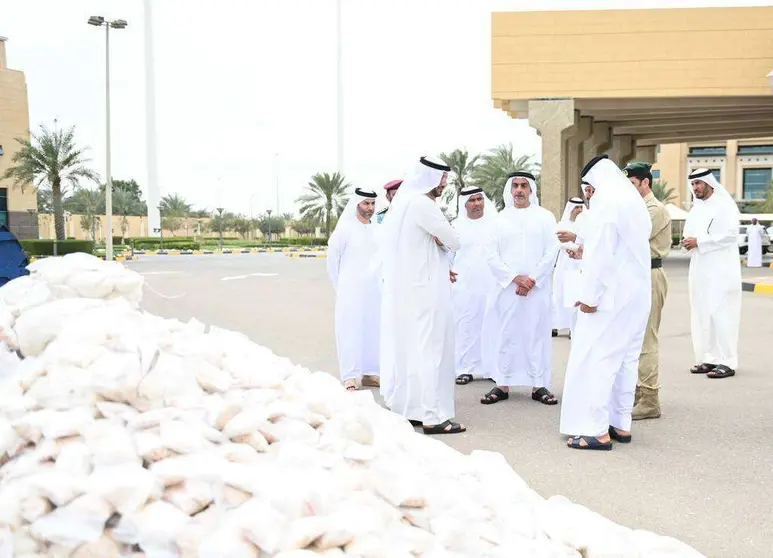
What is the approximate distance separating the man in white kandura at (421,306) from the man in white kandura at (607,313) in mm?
857

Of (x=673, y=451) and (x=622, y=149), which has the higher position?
(x=622, y=149)

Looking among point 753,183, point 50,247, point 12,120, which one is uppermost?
point 12,120

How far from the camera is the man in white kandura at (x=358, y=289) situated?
707 centimetres

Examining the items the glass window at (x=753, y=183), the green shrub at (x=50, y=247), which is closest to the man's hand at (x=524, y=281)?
the green shrub at (x=50, y=247)

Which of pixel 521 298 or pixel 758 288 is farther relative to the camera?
pixel 758 288

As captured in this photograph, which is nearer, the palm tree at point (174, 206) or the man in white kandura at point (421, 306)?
the man in white kandura at point (421, 306)

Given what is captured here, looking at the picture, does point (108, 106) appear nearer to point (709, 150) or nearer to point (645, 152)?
point (645, 152)

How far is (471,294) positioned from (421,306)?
2062 mm

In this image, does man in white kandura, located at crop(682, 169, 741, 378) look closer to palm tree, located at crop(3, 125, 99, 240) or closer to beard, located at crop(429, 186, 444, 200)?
beard, located at crop(429, 186, 444, 200)

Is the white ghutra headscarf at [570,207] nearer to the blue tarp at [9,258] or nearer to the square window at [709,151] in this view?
the blue tarp at [9,258]

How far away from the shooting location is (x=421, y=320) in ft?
17.7

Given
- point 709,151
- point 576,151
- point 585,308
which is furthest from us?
point 709,151

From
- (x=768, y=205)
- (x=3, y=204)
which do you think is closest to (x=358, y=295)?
(x=3, y=204)

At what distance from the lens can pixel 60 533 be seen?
2.48 meters
